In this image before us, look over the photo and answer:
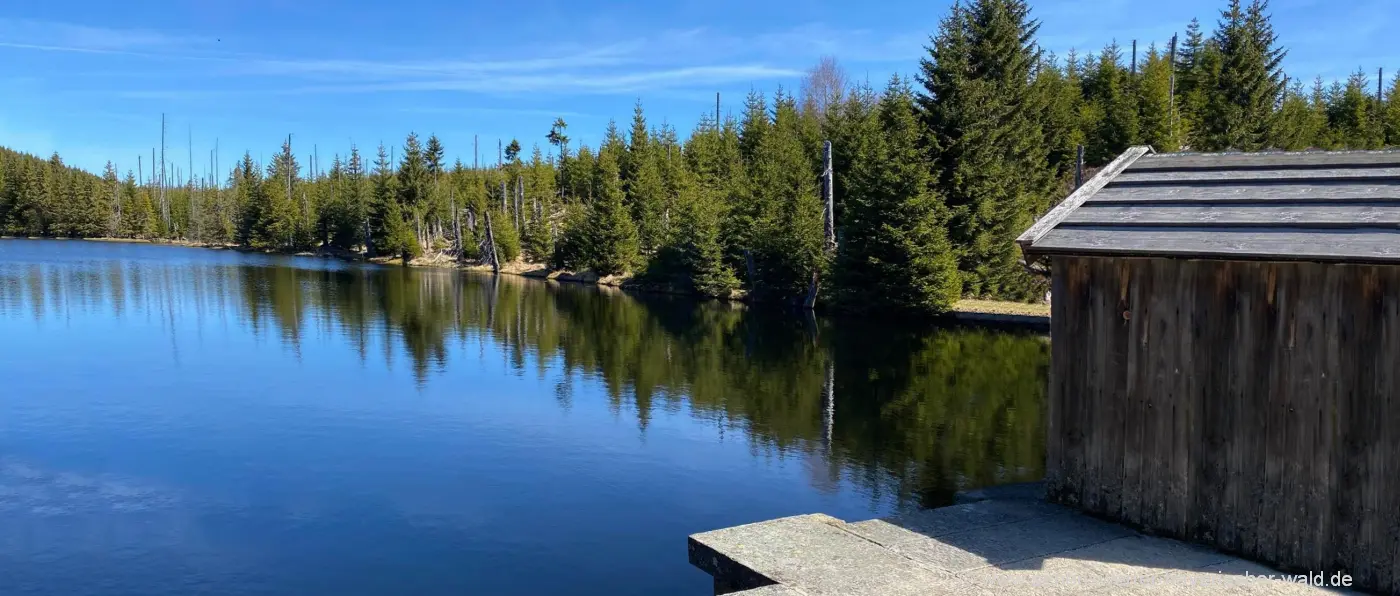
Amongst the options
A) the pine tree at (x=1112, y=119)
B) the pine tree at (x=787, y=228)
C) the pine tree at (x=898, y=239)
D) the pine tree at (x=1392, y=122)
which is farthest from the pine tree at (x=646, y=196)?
the pine tree at (x=1392, y=122)

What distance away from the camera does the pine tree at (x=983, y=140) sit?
32.7 metres

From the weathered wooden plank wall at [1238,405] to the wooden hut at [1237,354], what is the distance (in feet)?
0.04

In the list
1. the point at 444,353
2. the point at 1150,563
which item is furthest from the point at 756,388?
the point at 1150,563

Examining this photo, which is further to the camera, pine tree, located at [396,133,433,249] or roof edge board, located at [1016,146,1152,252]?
pine tree, located at [396,133,433,249]

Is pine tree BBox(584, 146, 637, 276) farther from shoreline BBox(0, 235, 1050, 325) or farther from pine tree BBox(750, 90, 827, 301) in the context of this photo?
pine tree BBox(750, 90, 827, 301)

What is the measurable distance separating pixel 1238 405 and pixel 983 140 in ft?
90.9

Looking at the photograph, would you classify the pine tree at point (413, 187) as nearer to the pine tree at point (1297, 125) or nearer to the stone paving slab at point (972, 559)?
the pine tree at point (1297, 125)

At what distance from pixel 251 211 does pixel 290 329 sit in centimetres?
6649

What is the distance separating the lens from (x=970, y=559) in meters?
6.87

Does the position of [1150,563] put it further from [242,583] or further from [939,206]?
[939,206]

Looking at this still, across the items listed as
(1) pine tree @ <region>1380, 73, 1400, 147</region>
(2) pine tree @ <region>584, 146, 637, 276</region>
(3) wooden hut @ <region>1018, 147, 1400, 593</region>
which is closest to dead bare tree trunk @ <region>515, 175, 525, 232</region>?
(2) pine tree @ <region>584, 146, 637, 276</region>

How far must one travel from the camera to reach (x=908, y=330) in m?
28.3

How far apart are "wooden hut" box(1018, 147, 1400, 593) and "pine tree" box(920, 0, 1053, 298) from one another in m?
24.7

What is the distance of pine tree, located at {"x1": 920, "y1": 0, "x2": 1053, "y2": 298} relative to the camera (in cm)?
3269
